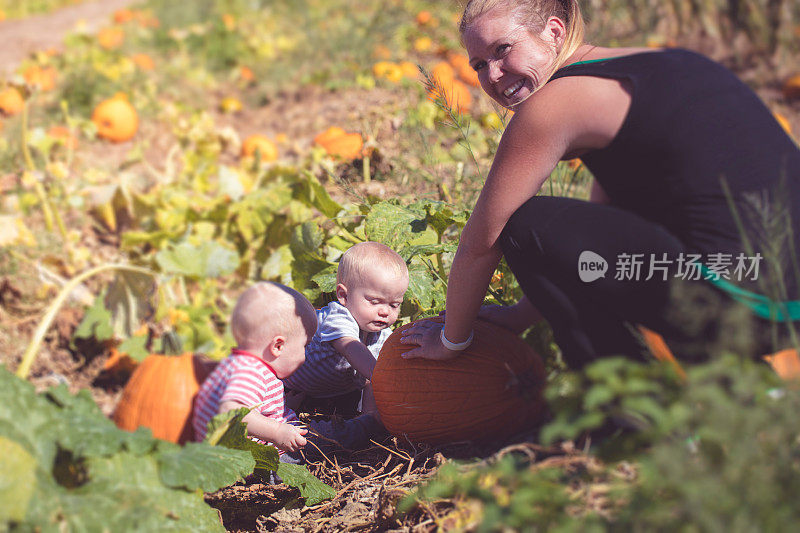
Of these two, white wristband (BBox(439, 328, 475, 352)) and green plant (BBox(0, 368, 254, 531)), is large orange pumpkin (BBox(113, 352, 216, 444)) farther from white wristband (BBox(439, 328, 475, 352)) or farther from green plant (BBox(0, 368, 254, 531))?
white wristband (BBox(439, 328, 475, 352))

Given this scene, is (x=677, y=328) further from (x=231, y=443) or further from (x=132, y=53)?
(x=132, y=53)

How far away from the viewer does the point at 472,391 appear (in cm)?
194

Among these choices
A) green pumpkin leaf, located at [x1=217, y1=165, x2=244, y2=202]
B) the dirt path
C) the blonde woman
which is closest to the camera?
the blonde woman

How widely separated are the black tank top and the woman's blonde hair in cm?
19

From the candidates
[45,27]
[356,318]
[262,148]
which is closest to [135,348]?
[356,318]

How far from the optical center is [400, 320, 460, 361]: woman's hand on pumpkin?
77.6 inches

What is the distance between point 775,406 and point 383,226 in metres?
1.53

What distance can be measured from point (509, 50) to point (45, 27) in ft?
27.3

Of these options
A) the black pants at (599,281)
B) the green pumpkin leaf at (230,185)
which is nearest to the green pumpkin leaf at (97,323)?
the green pumpkin leaf at (230,185)

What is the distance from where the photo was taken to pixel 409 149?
375 centimetres

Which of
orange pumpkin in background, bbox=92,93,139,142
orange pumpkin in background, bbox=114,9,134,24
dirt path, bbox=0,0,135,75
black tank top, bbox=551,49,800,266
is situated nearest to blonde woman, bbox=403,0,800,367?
black tank top, bbox=551,49,800,266

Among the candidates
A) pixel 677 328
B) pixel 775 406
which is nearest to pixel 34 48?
pixel 677 328

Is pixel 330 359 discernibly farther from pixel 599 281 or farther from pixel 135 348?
pixel 135 348

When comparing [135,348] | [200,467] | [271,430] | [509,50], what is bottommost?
[135,348]
